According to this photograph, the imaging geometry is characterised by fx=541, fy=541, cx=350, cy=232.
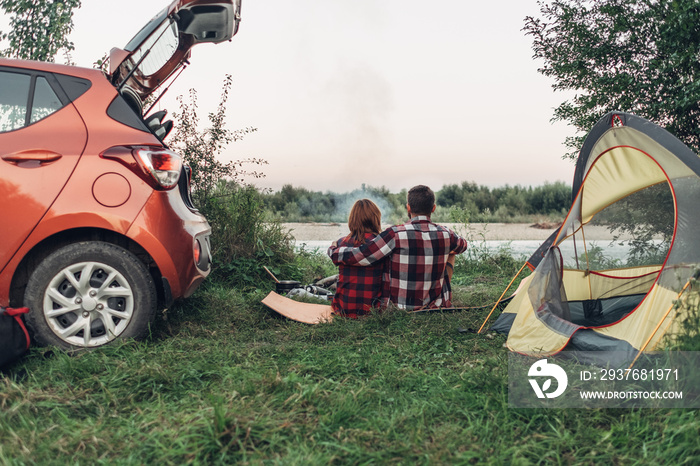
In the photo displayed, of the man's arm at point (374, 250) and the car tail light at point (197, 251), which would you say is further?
the man's arm at point (374, 250)

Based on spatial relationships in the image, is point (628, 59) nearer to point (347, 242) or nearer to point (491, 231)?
point (347, 242)

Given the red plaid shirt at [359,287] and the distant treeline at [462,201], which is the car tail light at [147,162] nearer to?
the red plaid shirt at [359,287]

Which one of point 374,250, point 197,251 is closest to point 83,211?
point 197,251

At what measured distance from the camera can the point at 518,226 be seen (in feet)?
67.0

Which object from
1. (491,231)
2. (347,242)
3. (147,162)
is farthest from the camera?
(491,231)

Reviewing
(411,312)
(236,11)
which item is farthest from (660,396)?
(236,11)

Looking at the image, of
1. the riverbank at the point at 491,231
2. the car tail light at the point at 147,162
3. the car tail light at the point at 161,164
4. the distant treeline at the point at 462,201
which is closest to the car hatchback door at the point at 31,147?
the car tail light at the point at 147,162

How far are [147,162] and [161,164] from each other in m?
0.09

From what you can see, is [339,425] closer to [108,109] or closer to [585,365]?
[585,365]

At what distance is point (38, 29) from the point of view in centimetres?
748

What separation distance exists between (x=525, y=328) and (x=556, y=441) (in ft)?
5.20

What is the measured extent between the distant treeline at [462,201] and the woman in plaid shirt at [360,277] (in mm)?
11354

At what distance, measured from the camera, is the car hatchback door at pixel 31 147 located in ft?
10.6

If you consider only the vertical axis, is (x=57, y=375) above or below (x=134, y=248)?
below
